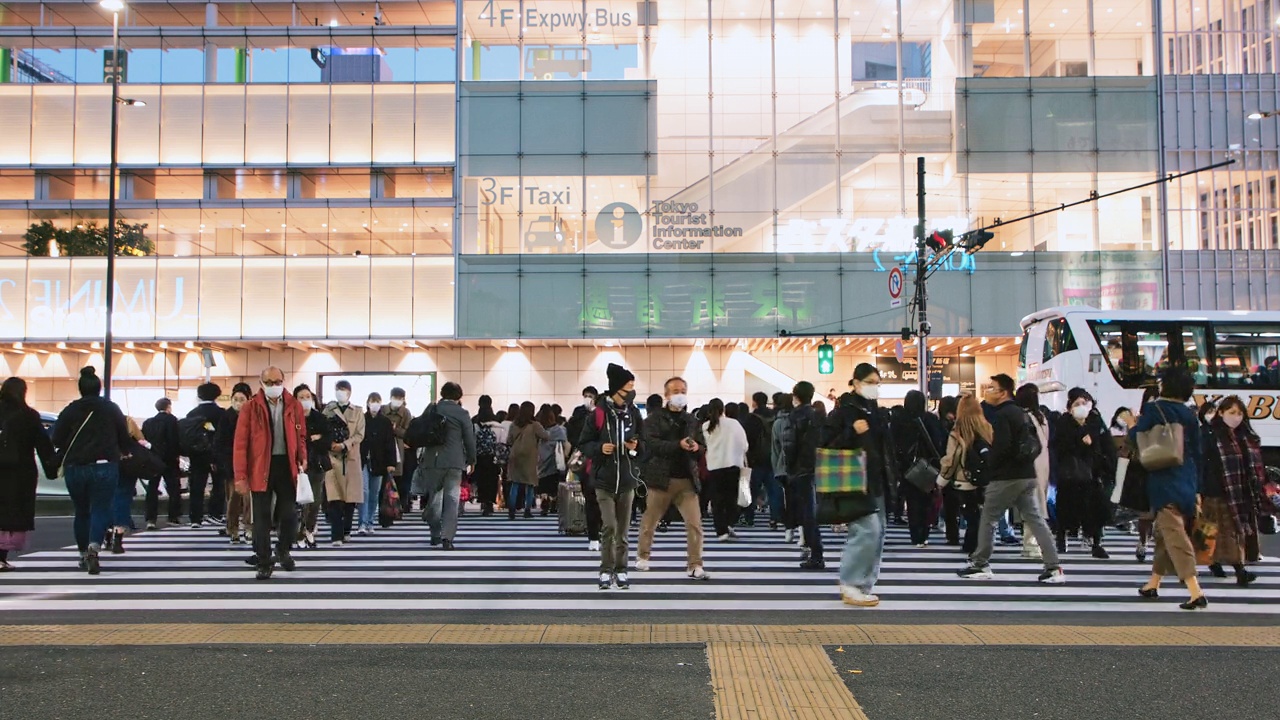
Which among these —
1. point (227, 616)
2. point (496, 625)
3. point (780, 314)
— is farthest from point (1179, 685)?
point (780, 314)

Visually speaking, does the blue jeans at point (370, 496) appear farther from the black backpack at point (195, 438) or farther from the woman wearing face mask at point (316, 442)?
the black backpack at point (195, 438)

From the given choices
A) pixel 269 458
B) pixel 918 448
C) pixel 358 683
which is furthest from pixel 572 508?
pixel 358 683

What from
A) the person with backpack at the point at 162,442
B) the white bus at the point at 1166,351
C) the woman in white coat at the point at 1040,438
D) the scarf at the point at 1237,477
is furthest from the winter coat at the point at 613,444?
the white bus at the point at 1166,351

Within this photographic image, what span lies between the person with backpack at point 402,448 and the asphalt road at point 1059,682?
7500 mm

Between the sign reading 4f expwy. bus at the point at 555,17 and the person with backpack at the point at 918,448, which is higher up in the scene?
the sign reading 4f expwy. bus at the point at 555,17

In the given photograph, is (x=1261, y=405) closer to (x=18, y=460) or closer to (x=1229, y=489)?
(x=1229, y=489)

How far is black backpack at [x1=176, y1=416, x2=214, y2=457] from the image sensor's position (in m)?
13.6

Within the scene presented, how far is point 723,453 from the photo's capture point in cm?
1308

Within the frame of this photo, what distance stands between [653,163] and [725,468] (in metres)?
19.0

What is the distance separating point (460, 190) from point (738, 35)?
369 inches

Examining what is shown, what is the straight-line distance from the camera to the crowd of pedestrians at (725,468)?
8.41 metres

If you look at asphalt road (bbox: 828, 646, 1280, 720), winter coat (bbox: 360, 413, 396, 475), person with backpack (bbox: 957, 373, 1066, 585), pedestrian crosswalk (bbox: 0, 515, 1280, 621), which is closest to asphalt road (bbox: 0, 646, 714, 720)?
asphalt road (bbox: 828, 646, 1280, 720)

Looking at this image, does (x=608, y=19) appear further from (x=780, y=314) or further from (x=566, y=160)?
(x=780, y=314)

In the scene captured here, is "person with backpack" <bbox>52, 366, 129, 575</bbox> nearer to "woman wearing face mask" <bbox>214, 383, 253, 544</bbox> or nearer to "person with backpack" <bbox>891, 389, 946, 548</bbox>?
"woman wearing face mask" <bbox>214, 383, 253, 544</bbox>
